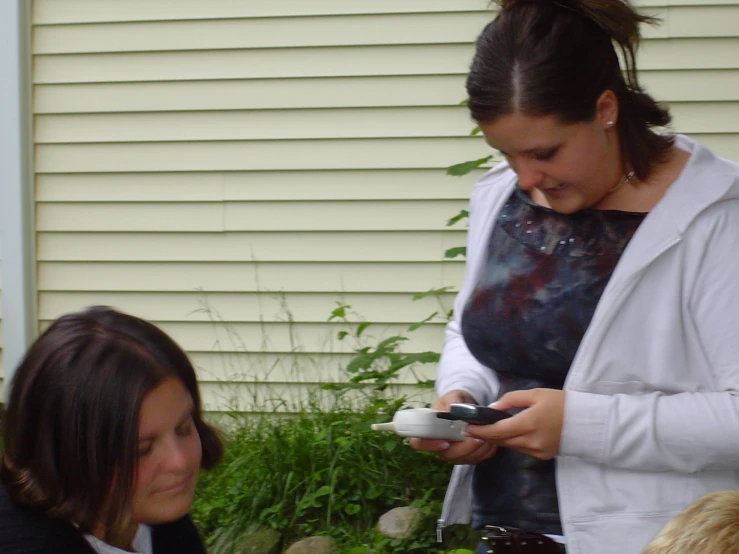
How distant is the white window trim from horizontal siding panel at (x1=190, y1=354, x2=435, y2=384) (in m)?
0.94

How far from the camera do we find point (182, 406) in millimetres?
1879

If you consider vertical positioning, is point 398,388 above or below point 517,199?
below

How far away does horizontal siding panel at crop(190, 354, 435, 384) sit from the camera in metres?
4.48

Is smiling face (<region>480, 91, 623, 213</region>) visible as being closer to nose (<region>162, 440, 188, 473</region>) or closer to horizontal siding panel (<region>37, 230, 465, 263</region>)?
nose (<region>162, 440, 188, 473</region>)

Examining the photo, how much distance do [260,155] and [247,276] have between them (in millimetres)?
601

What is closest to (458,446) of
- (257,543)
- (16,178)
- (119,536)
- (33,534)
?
(119,536)

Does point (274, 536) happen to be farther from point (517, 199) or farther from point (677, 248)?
point (677, 248)

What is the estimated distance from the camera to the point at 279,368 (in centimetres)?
460

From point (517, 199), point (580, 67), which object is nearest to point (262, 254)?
point (517, 199)

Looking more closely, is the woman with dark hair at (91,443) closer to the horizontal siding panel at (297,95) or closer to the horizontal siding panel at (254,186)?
the horizontal siding panel at (254,186)

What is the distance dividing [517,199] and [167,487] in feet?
3.17

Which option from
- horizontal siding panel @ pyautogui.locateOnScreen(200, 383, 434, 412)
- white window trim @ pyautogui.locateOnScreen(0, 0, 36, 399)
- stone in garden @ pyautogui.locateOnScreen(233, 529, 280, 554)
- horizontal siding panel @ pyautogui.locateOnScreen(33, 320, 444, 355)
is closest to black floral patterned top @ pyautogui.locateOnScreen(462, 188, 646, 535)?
stone in garden @ pyautogui.locateOnScreen(233, 529, 280, 554)

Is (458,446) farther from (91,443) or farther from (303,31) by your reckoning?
(303,31)

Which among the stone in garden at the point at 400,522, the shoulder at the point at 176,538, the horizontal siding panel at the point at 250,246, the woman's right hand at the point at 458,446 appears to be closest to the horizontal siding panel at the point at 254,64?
the horizontal siding panel at the point at 250,246
